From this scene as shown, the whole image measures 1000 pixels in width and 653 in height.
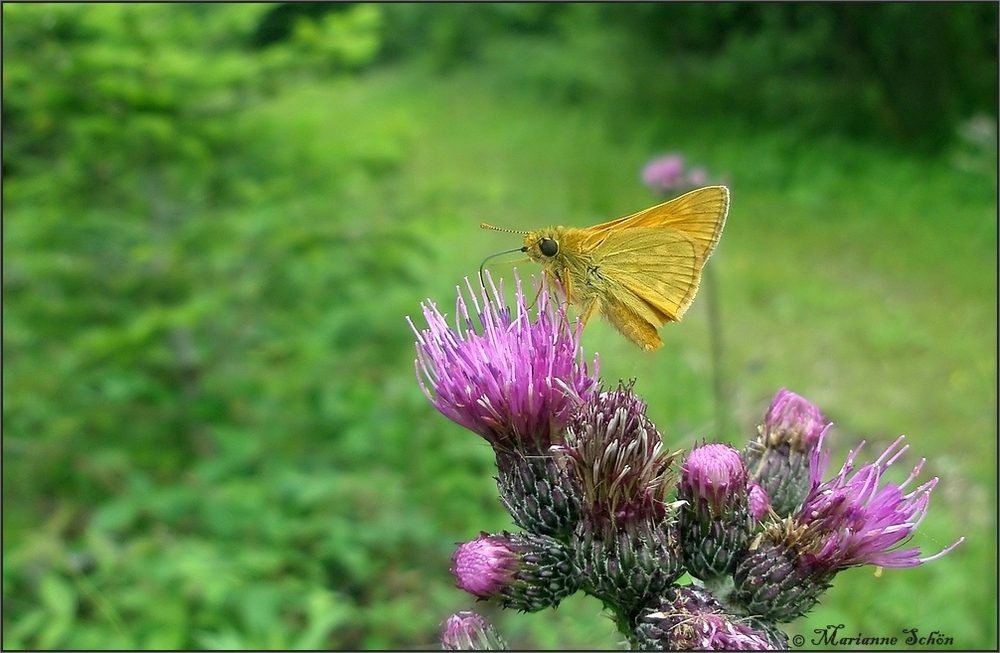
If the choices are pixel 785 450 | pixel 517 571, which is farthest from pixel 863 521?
pixel 517 571

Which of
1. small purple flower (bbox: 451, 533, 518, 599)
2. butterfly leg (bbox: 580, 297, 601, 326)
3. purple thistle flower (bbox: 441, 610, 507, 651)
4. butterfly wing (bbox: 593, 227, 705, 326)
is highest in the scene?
butterfly wing (bbox: 593, 227, 705, 326)

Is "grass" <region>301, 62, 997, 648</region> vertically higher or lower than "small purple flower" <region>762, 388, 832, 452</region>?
Answer: higher

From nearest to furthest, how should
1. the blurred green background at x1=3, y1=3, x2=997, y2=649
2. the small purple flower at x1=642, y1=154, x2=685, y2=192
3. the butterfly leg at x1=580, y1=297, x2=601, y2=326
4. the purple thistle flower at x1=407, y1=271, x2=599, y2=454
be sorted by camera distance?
the purple thistle flower at x1=407, y1=271, x2=599, y2=454 → the butterfly leg at x1=580, y1=297, x2=601, y2=326 → the blurred green background at x1=3, y1=3, x2=997, y2=649 → the small purple flower at x1=642, y1=154, x2=685, y2=192

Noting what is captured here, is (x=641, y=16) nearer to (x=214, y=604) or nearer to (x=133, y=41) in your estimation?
(x=133, y=41)

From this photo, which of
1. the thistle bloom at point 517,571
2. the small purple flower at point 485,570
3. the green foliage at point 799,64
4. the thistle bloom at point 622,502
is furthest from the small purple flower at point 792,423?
the green foliage at point 799,64

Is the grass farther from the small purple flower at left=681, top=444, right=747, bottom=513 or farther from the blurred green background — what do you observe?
the small purple flower at left=681, top=444, right=747, bottom=513

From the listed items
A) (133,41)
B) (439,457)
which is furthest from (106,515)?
(133,41)

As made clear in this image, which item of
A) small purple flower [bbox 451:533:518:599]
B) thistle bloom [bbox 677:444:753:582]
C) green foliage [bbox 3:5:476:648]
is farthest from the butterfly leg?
green foliage [bbox 3:5:476:648]
